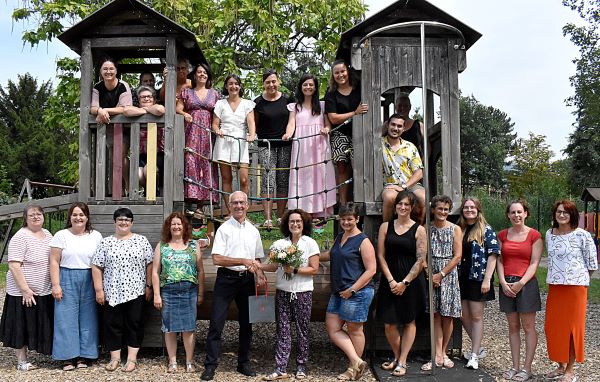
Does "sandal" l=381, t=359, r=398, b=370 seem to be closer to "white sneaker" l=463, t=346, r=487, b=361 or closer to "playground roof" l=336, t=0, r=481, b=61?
"white sneaker" l=463, t=346, r=487, b=361

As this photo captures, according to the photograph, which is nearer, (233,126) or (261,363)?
(261,363)

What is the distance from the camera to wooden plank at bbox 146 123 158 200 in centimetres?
635

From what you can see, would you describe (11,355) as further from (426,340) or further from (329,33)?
(329,33)

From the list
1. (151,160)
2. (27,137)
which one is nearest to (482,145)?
(27,137)

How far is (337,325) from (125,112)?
3060mm

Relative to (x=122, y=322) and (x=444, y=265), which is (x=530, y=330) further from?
(x=122, y=322)

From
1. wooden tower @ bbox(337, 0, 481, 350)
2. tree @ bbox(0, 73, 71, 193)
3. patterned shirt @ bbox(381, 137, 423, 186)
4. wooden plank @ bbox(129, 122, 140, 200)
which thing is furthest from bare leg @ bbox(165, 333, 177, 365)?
tree @ bbox(0, 73, 71, 193)

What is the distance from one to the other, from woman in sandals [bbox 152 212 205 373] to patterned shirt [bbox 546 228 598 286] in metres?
3.28

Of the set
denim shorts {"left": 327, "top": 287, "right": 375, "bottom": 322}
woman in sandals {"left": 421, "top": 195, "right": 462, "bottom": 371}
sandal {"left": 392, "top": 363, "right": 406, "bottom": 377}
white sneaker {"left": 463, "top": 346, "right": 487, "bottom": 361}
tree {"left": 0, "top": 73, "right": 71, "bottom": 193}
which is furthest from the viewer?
tree {"left": 0, "top": 73, "right": 71, "bottom": 193}

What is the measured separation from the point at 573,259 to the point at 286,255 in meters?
2.53

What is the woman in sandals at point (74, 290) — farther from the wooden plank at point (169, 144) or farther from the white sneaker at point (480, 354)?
the white sneaker at point (480, 354)

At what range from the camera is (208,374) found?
5648mm

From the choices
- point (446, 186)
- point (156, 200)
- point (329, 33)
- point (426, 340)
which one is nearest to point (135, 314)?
point (156, 200)

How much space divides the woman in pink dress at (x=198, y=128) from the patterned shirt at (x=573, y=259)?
357 cm
